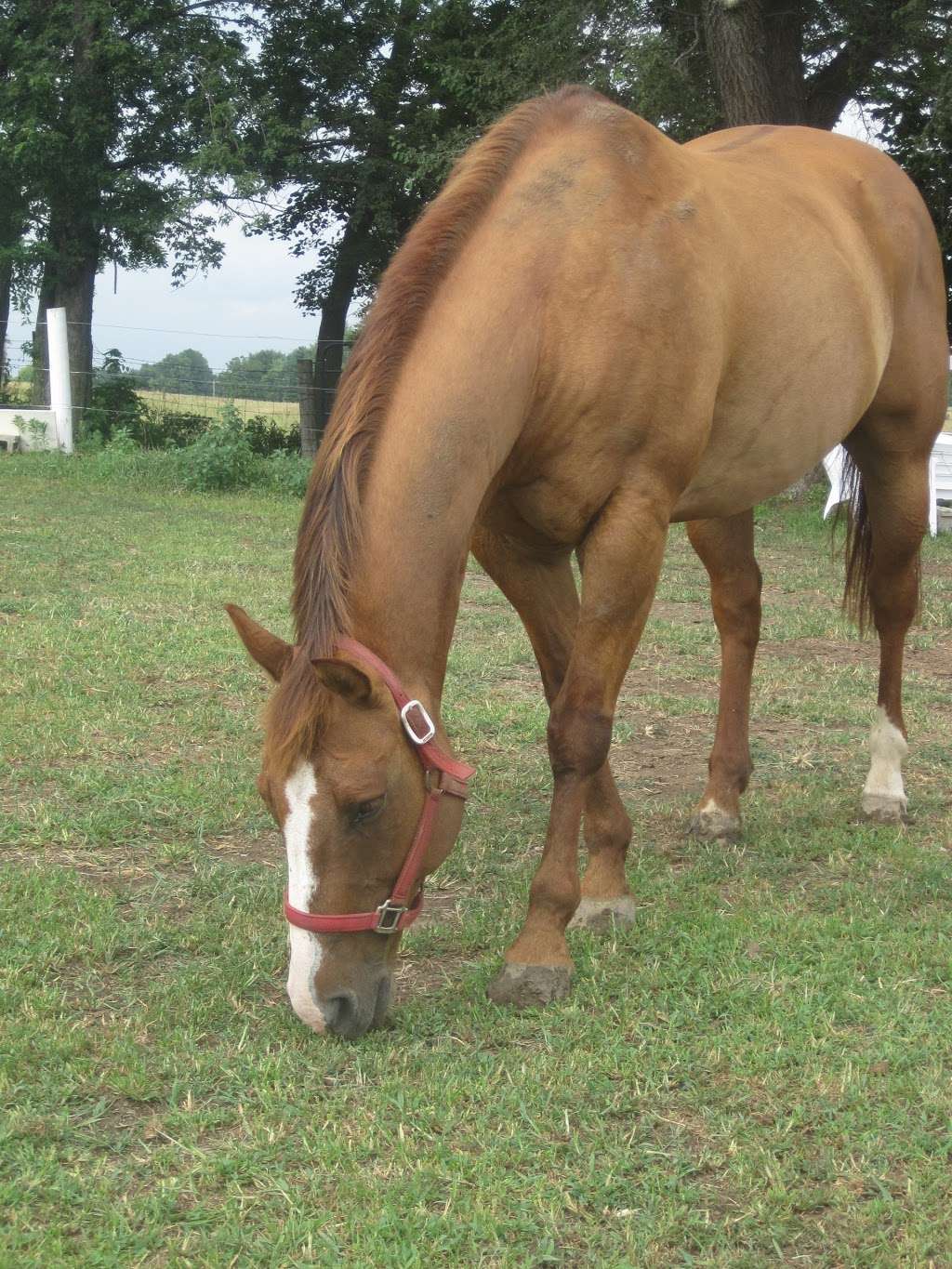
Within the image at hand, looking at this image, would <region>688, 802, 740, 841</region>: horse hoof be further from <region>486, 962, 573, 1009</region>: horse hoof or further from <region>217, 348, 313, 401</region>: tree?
<region>217, 348, 313, 401</region>: tree

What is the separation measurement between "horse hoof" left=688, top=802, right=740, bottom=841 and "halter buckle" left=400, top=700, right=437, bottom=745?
175 centimetres

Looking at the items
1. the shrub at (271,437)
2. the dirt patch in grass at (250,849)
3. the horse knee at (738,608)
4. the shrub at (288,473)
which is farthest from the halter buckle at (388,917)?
the shrub at (271,437)

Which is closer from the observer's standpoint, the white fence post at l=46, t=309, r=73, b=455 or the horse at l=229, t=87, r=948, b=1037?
the horse at l=229, t=87, r=948, b=1037

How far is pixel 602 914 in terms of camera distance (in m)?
3.31

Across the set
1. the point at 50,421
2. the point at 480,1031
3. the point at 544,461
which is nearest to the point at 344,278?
the point at 50,421

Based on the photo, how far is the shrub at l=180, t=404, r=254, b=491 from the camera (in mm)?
12203

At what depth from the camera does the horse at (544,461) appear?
99.7 inches

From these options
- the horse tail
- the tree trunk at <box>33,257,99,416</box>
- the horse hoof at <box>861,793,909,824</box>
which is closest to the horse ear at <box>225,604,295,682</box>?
the horse hoof at <box>861,793,909,824</box>

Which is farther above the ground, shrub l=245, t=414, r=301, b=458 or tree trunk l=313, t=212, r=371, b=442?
tree trunk l=313, t=212, r=371, b=442

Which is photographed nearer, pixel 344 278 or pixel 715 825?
pixel 715 825

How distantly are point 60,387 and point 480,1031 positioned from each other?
1283cm

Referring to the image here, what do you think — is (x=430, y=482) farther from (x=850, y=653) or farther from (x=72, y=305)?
(x=72, y=305)

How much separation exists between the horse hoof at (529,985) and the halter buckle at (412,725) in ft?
2.28

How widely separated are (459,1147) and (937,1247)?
2.72 ft
